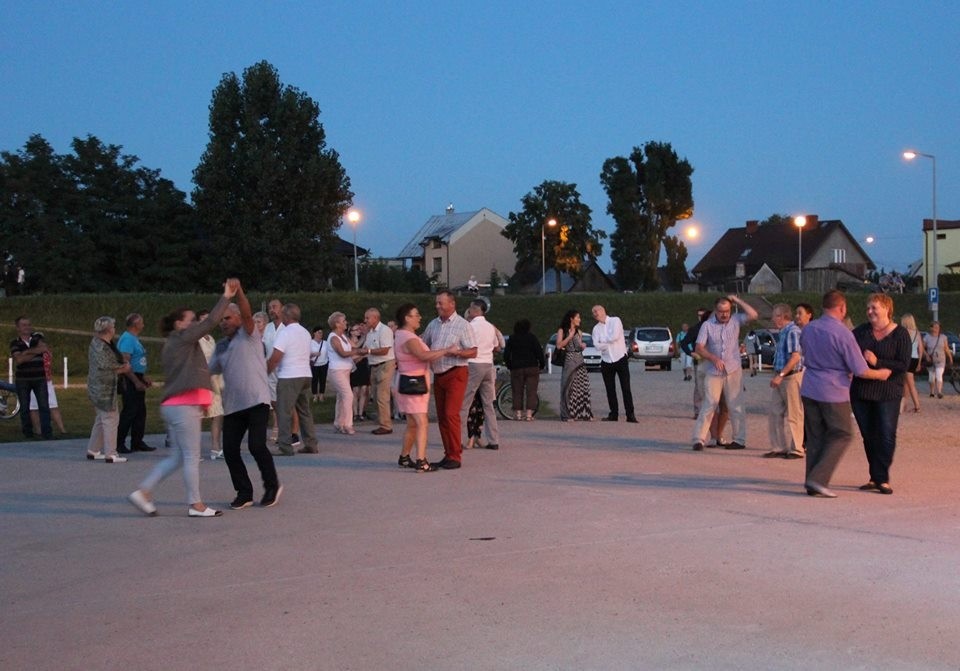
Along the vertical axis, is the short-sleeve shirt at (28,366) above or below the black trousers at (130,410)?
above

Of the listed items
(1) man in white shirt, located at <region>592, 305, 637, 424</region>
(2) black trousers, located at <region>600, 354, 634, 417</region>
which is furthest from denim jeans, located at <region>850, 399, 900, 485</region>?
(1) man in white shirt, located at <region>592, 305, 637, 424</region>

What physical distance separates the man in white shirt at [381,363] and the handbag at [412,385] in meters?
4.31

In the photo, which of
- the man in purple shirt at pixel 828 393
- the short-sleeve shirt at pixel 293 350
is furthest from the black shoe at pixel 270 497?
the man in purple shirt at pixel 828 393

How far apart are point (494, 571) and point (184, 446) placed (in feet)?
11.7

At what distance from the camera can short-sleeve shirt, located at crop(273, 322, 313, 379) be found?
1389 cm

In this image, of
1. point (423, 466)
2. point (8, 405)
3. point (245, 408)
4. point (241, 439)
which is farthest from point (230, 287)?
point (8, 405)

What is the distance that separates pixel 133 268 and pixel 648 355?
2979cm

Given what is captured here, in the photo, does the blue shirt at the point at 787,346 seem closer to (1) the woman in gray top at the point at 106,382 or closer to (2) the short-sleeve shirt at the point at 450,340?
(2) the short-sleeve shirt at the point at 450,340

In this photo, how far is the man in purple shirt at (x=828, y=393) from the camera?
1041cm

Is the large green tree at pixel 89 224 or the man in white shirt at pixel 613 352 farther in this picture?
the large green tree at pixel 89 224

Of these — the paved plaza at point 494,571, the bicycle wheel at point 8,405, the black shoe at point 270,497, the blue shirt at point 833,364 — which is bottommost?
the paved plaza at point 494,571

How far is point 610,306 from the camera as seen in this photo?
201 ft

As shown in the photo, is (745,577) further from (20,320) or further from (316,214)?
(316,214)

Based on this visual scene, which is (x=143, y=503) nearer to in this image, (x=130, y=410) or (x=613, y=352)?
(x=130, y=410)
